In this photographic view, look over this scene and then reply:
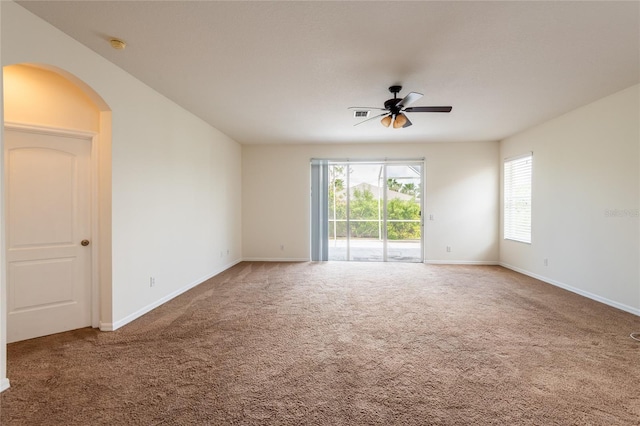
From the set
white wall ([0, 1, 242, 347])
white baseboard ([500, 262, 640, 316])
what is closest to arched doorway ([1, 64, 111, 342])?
white wall ([0, 1, 242, 347])

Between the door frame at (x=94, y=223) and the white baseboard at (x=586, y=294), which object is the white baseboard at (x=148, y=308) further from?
the white baseboard at (x=586, y=294)

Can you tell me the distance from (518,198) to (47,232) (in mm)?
7125

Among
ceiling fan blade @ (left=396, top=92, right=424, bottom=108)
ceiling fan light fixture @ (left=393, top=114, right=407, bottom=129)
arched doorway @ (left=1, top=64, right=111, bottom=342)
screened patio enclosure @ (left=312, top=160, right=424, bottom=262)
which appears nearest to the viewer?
arched doorway @ (left=1, top=64, right=111, bottom=342)

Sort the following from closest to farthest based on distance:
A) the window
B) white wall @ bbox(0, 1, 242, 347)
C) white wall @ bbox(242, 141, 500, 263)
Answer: white wall @ bbox(0, 1, 242, 347) < the window < white wall @ bbox(242, 141, 500, 263)

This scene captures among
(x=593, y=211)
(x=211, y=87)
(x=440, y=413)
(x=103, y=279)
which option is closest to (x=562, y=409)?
(x=440, y=413)

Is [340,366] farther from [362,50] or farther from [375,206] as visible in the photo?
[375,206]

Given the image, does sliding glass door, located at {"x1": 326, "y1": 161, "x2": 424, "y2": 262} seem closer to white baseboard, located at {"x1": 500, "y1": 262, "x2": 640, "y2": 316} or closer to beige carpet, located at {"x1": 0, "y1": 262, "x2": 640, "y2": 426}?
white baseboard, located at {"x1": 500, "y1": 262, "x2": 640, "y2": 316}

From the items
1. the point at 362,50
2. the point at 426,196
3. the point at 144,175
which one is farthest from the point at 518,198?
the point at 144,175

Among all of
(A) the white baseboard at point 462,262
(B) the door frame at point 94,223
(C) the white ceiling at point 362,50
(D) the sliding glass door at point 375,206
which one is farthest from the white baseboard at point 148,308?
(A) the white baseboard at point 462,262

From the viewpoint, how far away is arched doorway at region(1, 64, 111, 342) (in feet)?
8.50

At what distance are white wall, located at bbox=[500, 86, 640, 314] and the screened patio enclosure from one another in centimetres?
219

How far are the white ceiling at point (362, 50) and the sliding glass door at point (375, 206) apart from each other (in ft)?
7.86

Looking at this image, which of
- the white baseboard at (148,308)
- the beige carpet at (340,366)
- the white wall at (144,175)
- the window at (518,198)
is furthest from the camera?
the window at (518,198)

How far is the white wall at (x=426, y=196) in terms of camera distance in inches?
241
